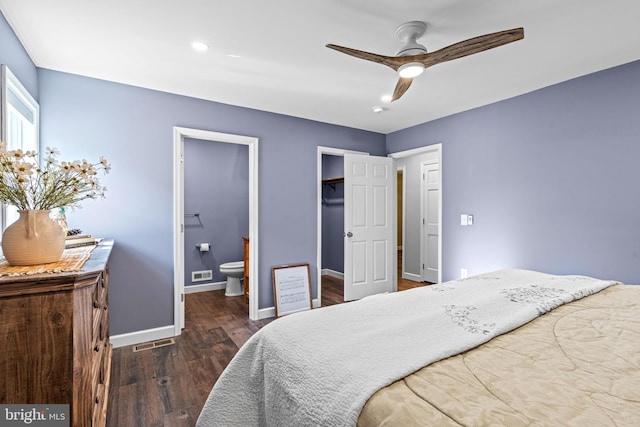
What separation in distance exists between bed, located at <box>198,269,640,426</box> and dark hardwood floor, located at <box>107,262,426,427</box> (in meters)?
0.83

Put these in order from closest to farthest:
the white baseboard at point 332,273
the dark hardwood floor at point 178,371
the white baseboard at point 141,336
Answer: the dark hardwood floor at point 178,371 → the white baseboard at point 141,336 → the white baseboard at point 332,273

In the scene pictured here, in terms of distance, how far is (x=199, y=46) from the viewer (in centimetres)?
221

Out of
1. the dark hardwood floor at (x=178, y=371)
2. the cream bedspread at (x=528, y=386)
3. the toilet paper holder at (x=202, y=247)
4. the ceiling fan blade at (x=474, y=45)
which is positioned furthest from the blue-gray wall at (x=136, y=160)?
the cream bedspread at (x=528, y=386)

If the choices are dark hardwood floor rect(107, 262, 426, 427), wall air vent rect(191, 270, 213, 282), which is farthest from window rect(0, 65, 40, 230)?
wall air vent rect(191, 270, 213, 282)

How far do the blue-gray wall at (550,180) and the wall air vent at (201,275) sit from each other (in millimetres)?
3459

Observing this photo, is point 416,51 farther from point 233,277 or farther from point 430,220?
point 233,277

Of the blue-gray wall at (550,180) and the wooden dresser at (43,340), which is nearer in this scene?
the wooden dresser at (43,340)

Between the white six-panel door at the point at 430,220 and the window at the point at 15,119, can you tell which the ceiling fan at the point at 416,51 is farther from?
the white six-panel door at the point at 430,220

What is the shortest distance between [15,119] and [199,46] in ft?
4.73

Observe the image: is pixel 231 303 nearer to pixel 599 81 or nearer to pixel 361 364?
pixel 361 364

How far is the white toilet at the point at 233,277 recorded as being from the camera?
4418 millimetres

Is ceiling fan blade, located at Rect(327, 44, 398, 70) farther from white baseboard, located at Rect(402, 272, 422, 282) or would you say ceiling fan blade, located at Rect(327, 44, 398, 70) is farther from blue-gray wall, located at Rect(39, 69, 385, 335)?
white baseboard, located at Rect(402, 272, 422, 282)

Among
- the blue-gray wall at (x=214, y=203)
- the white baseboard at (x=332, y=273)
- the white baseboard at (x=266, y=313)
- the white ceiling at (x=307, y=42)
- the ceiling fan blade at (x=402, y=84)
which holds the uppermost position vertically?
the white ceiling at (x=307, y=42)

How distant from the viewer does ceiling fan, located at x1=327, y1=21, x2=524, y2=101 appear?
1.76m
